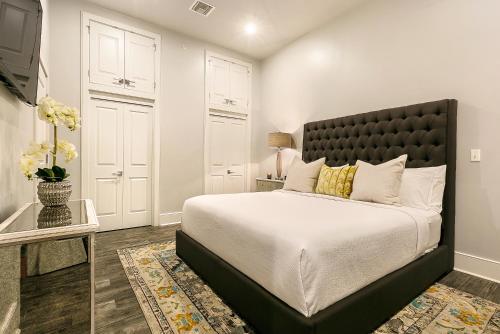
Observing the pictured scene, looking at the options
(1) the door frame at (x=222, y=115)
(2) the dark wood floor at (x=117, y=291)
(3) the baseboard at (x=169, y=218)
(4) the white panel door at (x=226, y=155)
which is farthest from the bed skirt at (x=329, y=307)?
(4) the white panel door at (x=226, y=155)

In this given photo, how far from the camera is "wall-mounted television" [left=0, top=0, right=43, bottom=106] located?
3.86 ft

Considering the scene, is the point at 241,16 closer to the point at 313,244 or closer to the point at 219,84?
the point at 219,84

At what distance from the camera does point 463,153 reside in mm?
2336

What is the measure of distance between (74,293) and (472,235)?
10.1 ft

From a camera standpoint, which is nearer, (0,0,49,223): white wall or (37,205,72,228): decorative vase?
(37,205,72,228): decorative vase

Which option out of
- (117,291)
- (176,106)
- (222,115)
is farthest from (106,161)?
(117,291)

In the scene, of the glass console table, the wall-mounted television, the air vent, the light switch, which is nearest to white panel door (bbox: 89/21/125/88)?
the air vent

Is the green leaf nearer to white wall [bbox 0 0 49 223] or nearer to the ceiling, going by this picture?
white wall [bbox 0 0 49 223]

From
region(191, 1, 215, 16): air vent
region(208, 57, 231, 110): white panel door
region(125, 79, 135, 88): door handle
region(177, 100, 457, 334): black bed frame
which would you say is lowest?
region(177, 100, 457, 334): black bed frame

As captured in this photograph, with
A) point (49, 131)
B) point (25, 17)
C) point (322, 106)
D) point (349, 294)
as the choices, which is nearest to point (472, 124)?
point (322, 106)

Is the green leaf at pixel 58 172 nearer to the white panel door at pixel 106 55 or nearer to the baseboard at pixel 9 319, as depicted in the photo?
the baseboard at pixel 9 319

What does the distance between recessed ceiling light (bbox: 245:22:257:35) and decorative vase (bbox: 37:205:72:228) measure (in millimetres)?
3444

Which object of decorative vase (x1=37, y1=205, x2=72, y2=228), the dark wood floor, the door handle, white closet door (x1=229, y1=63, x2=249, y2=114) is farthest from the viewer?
white closet door (x1=229, y1=63, x2=249, y2=114)

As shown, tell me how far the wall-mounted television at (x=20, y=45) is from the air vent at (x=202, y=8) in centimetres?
209
